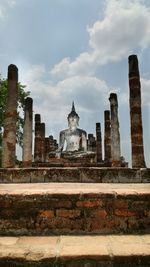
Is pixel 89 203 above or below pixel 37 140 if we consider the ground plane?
below

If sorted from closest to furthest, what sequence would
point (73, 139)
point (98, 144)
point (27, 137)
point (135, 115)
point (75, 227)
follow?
point (75, 227), point (135, 115), point (27, 137), point (98, 144), point (73, 139)

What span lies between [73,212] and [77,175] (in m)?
3.35

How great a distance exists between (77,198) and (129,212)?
0.47 meters

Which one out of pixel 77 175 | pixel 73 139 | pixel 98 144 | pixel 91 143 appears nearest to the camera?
pixel 77 175

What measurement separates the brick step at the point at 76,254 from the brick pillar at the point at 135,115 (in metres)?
7.53

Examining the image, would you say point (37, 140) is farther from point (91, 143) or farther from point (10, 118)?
point (91, 143)

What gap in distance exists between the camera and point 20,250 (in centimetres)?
210

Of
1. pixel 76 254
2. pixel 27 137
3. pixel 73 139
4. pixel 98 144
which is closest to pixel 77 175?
pixel 76 254

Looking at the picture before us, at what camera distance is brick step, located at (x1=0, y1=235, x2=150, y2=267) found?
2.01 m

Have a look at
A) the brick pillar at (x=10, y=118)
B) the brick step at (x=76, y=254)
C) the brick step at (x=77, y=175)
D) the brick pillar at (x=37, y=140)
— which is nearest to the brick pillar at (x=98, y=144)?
the brick pillar at (x=37, y=140)

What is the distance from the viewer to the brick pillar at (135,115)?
9.62 m

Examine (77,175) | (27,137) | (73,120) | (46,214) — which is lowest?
(46,214)

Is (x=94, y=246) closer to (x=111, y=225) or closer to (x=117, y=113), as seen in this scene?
(x=111, y=225)

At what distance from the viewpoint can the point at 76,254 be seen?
79.7 inches
